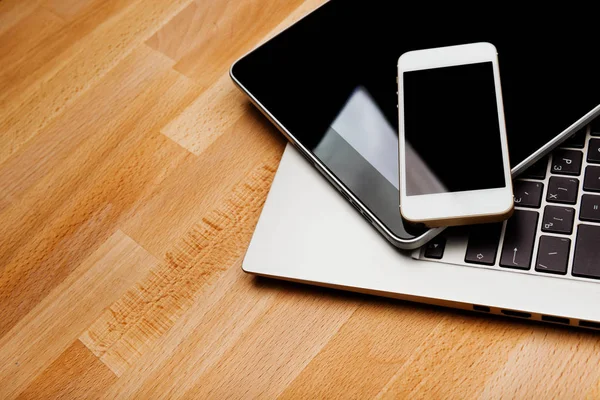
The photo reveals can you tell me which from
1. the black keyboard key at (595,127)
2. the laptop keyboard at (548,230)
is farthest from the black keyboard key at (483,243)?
the black keyboard key at (595,127)

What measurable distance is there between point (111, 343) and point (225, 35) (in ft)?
1.17

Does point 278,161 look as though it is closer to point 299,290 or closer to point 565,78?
point 299,290

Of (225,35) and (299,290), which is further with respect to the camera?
(225,35)

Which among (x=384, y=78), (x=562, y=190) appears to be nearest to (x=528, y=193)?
(x=562, y=190)

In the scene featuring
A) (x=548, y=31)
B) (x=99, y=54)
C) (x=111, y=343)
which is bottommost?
(x=111, y=343)

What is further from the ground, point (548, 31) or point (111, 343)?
point (548, 31)

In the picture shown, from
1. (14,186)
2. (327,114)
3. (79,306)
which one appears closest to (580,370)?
(327,114)

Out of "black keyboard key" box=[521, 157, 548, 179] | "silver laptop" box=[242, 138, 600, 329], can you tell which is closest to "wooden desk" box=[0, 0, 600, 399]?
"silver laptop" box=[242, 138, 600, 329]

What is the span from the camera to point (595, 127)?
47cm

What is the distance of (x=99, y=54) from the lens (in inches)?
25.7

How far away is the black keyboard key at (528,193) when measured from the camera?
444 millimetres

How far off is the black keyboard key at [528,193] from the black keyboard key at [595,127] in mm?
69

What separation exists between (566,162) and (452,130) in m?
0.10

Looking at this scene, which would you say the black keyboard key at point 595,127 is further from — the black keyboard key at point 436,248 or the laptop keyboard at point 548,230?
the black keyboard key at point 436,248
